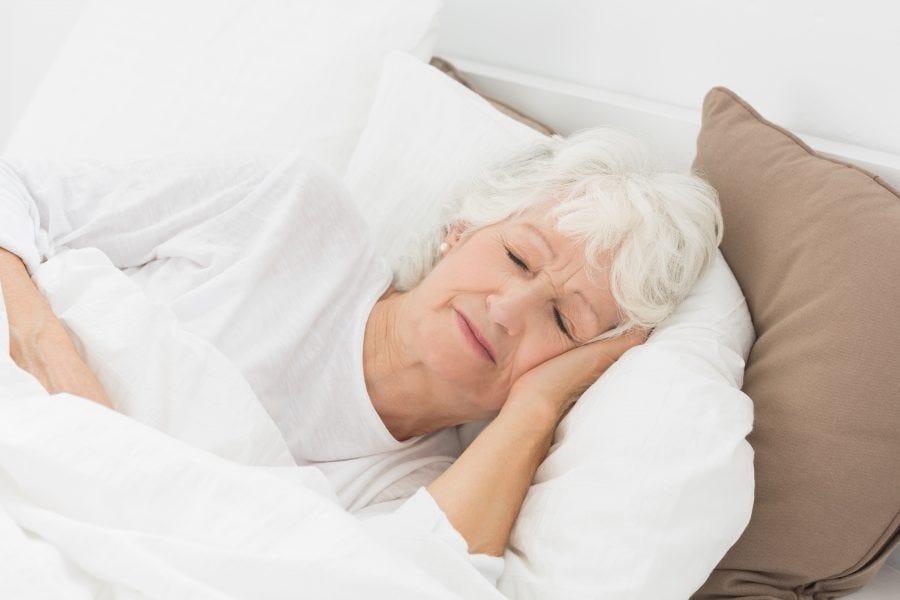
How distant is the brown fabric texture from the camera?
160 cm

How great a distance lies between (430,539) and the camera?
37.3 inches

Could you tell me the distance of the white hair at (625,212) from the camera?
1218mm

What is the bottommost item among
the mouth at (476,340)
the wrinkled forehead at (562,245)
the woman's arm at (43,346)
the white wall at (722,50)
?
the woman's arm at (43,346)

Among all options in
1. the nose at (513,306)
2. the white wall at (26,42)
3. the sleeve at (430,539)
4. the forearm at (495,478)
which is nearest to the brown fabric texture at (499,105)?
the nose at (513,306)

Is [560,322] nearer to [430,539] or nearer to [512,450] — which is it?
[512,450]

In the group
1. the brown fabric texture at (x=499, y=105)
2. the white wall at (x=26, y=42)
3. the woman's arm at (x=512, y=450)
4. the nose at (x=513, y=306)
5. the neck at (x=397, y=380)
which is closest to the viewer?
the woman's arm at (x=512, y=450)

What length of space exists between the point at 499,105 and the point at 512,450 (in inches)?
28.9

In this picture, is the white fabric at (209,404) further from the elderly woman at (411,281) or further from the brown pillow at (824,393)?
the brown pillow at (824,393)

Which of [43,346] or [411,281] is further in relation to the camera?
[411,281]

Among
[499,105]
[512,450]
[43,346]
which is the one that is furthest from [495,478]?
[499,105]

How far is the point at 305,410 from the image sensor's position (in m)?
1.31

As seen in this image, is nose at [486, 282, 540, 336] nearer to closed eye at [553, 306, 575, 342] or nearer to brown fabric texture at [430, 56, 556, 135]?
closed eye at [553, 306, 575, 342]

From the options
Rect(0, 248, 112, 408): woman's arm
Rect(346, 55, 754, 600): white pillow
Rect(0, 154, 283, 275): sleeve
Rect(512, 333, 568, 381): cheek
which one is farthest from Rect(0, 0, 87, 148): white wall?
Rect(346, 55, 754, 600): white pillow

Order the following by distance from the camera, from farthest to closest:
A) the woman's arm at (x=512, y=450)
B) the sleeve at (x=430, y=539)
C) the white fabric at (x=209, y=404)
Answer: the woman's arm at (x=512, y=450) → the sleeve at (x=430, y=539) → the white fabric at (x=209, y=404)
